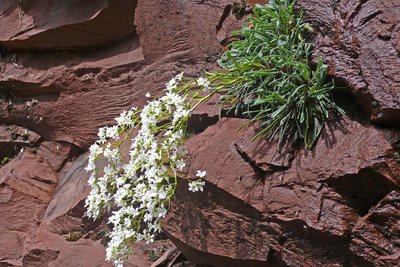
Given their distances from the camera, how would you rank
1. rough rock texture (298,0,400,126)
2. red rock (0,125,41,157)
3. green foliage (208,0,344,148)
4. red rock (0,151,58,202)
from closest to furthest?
rough rock texture (298,0,400,126), green foliage (208,0,344,148), red rock (0,151,58,202), red rock (0,125,41,157)

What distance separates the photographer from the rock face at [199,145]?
9.89ft

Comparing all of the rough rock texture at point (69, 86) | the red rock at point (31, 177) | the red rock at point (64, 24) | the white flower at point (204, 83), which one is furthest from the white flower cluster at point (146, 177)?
the red rock at point (31, 177)

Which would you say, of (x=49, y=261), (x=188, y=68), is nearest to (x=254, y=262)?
(x=188, y=68)

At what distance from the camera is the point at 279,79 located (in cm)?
339

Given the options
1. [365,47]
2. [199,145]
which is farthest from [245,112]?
[365,47]

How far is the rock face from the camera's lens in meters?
3.02

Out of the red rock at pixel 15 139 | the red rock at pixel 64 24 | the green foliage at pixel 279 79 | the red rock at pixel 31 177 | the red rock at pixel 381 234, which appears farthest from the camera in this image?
the red rock at pixel 15 139

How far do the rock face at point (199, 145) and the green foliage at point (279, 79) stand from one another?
9 cm

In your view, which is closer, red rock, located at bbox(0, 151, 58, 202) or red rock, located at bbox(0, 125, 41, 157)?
red rock, located at bbox(0, 151, 58, 202)

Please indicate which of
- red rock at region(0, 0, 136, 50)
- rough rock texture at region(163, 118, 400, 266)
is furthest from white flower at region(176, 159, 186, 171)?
red rock at region(0, 0, 136, 50)

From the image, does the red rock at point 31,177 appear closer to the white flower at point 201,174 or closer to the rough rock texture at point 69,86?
the rough rock texture at point 69,86

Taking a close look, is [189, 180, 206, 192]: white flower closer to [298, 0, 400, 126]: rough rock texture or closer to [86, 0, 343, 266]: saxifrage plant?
[86, 0, 343, 266]: saxifrage plant

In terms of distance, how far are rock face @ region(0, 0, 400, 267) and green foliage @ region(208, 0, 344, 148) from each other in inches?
3.4

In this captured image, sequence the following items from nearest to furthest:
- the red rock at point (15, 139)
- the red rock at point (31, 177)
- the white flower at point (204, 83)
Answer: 1. the white flower at point (204, 83)
2. the red rock at point (31, 177)
3. the red rock at point (15, 139)
